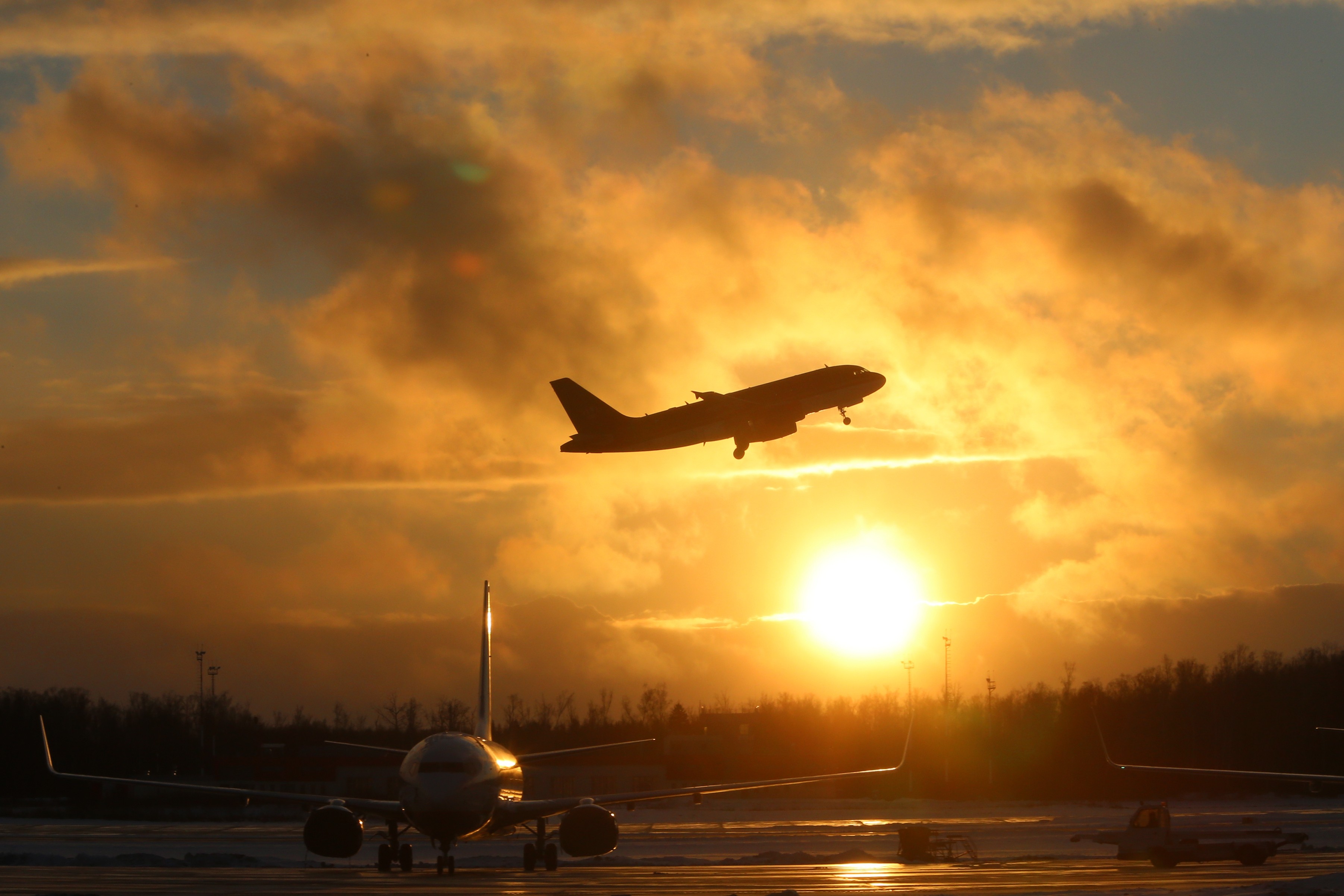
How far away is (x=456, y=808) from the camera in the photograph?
33.8 meters

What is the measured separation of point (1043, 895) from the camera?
26.9m

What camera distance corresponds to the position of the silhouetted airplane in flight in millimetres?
60531

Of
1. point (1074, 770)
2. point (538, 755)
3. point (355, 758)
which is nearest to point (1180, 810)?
point (1074, 770)

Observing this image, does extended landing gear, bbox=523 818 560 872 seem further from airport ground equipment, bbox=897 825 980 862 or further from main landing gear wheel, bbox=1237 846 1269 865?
main landing gear wheel, bbox=1237 846 1269 865

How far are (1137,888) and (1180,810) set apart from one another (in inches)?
2523

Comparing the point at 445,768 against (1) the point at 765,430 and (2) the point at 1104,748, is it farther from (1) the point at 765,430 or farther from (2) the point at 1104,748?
(1) the point at 765,430

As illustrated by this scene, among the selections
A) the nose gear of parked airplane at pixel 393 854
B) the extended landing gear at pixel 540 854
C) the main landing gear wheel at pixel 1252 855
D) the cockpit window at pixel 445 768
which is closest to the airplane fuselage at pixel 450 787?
the cockpit window at pixel 445 768

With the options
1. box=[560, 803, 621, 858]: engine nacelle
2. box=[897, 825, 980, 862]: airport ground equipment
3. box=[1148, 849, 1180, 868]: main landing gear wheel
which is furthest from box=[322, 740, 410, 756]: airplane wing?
box=[1148, 849, 1180, 868]: main landing gear wheel

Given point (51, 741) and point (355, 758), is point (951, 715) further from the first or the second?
point (51, 741)

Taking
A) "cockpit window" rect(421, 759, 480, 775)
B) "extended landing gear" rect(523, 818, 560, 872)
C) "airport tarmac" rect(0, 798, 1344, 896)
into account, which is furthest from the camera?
"extended landing gear" rect(523, 818, 560, 872)

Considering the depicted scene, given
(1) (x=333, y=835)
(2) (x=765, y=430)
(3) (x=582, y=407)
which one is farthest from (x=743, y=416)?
(1) (x=333, y=835)

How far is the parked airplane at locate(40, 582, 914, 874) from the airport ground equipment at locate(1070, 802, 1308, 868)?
10.1 m

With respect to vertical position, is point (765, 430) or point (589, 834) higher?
point (765, 430)

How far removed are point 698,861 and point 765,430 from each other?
24.2 metres
